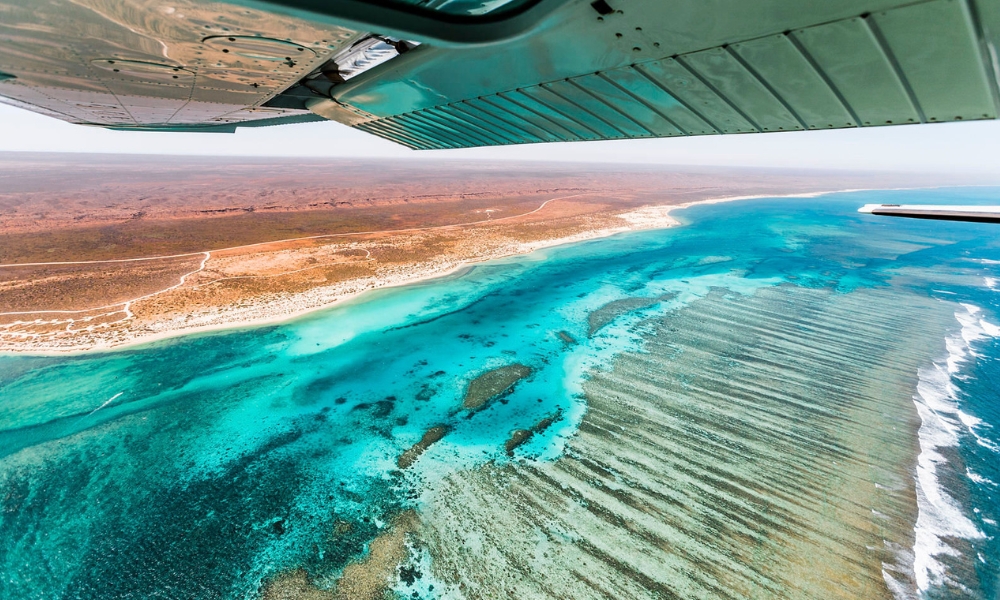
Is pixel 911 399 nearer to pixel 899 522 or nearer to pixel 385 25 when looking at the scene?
pixel 899 522

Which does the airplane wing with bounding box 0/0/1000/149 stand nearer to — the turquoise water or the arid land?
the turquoise water

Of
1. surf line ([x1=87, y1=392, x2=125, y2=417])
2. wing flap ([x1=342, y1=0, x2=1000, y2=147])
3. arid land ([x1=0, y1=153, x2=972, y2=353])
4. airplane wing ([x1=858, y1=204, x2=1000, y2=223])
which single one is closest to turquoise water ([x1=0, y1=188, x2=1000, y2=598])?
surf line ([x1=87, y1=392, x2=125, y2=417])

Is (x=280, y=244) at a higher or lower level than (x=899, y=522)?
lower

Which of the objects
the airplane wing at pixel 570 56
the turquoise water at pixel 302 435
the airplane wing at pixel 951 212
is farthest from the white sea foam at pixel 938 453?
the airplane wing at pixel 570 56

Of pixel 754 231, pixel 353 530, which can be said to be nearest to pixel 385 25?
pixel 353 530

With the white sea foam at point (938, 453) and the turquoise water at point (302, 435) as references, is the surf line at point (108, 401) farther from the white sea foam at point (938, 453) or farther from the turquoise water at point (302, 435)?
the white sea foam at point (938, 453)

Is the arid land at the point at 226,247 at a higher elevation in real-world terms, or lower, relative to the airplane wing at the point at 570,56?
lower
